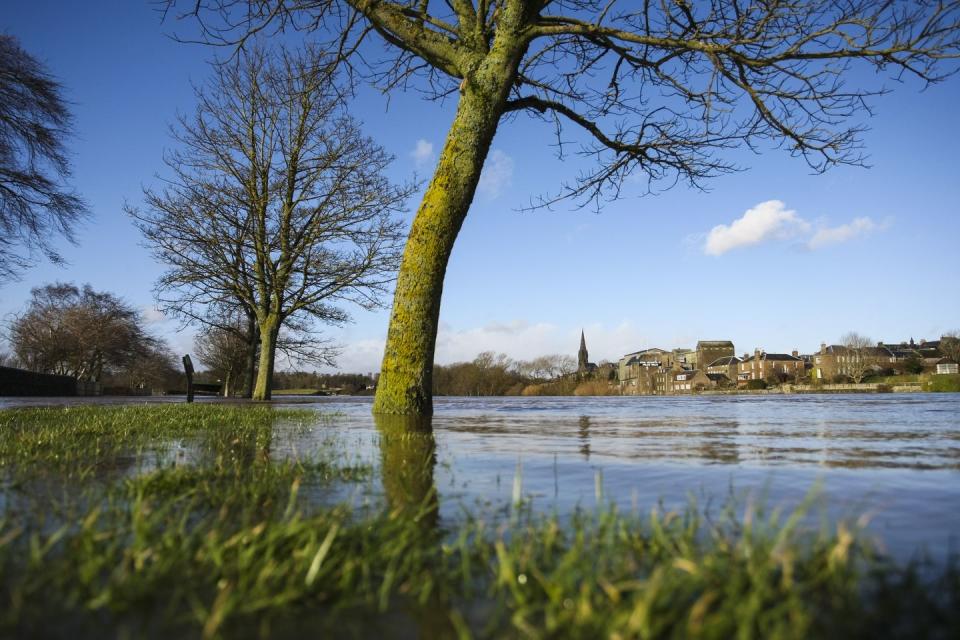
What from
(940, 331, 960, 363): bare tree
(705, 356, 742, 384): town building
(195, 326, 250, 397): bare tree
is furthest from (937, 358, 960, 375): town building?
(195, 326, 250, 397): bare tree

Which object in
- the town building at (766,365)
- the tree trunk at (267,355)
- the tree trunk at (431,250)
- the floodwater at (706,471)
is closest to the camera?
the floodwater at (706,471)

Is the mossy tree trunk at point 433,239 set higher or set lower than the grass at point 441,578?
higher

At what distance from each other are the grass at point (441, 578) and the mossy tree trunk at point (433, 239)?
551 cm

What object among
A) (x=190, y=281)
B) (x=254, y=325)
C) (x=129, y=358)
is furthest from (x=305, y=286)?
(x=129, y=358)

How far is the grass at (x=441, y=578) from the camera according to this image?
1.08 meters

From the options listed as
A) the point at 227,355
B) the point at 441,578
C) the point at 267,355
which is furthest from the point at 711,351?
the point at 441,578

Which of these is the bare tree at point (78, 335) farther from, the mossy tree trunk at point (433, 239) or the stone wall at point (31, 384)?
the mossy tree trunk at point (433, 239)

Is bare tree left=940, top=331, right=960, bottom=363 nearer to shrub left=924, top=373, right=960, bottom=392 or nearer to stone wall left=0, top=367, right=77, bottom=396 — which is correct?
shrub left=924, top=373, right=960, bottom=392

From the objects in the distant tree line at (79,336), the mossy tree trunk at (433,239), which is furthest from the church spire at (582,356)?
the mossy tree trunk at (433,239)

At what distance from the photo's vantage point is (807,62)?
8.19 m

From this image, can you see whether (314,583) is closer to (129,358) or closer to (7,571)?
(7,571)

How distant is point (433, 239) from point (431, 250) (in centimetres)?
14

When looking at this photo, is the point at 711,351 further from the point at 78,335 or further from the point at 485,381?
the point at 78,335

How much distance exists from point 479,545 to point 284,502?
92 centimetres
